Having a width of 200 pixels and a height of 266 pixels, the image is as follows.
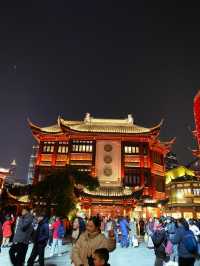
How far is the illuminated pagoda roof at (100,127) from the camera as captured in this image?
4156 cm

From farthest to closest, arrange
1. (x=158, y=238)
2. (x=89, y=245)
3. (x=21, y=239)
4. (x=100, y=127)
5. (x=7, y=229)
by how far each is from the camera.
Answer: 1. (x=100, y=127)
2. (x=7, y=229)
3. (x=21, y=239)
4. (x=158, y=238)
5. (x=89, y=245)

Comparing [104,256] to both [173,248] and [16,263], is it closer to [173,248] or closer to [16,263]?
[16,263]

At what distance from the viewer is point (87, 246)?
382 cm

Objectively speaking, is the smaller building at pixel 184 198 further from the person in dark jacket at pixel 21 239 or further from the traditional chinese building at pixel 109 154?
the person in dark jacket at pixel 21 239

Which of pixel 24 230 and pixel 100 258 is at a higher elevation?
pixel 24 230

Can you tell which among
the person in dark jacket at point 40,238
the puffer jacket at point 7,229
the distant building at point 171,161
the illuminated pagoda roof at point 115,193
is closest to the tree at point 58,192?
the puffer jacket at point 7,229

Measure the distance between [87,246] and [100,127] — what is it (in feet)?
133

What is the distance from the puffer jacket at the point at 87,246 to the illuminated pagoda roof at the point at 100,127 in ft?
124

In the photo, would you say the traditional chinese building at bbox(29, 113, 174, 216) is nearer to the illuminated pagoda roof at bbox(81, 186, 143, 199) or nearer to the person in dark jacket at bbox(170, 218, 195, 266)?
the illuminated pagoda roof at bbox(81, 186, 143, 199)

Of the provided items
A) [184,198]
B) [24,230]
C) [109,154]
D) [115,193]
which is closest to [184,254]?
[24,230]

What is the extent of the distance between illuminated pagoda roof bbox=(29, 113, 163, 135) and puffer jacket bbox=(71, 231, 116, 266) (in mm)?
37755

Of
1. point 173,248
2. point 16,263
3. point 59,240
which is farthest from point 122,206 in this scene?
point 16,263

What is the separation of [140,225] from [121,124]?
23087mm

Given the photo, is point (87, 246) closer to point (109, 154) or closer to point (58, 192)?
point (58, 192)
